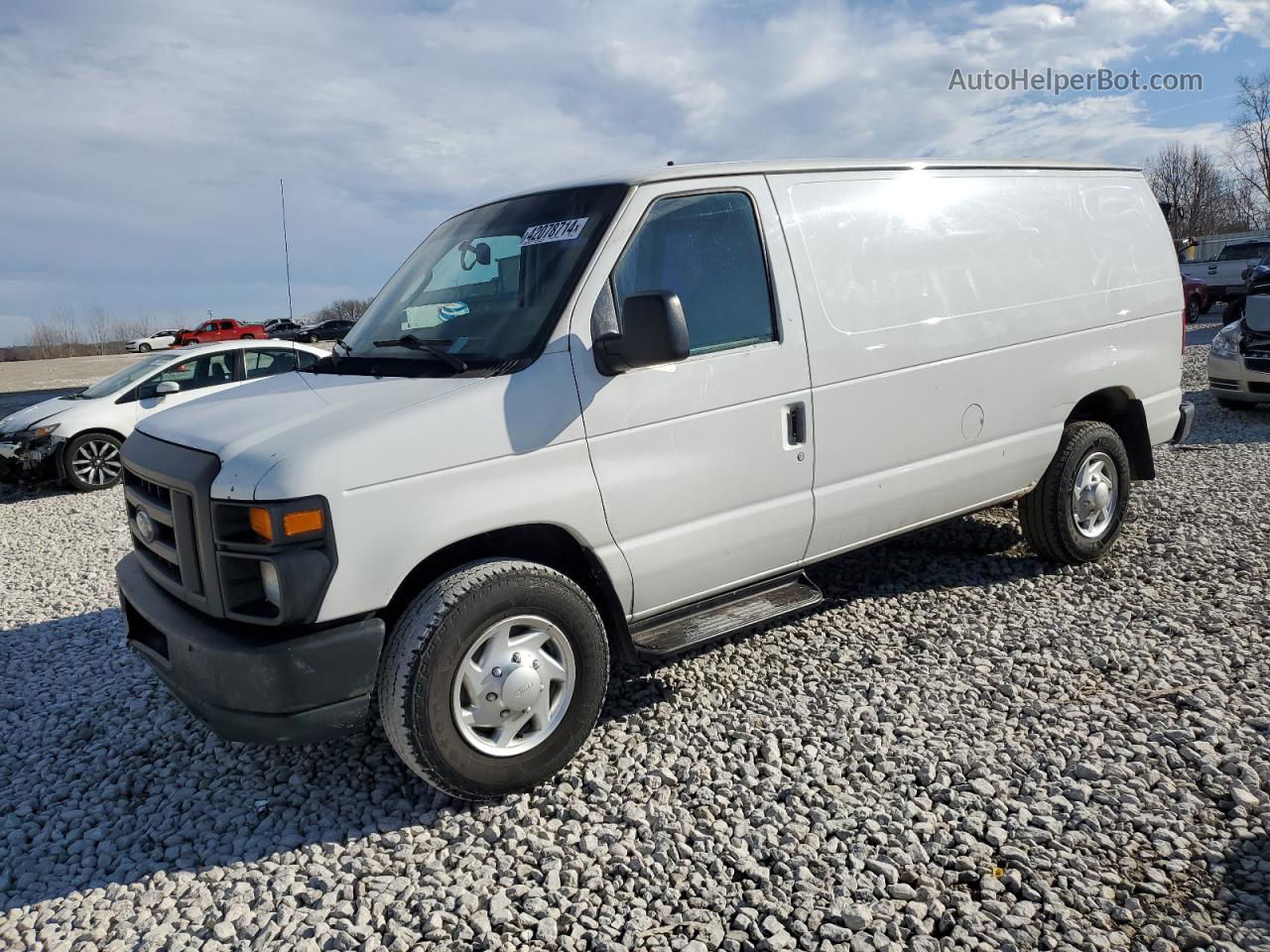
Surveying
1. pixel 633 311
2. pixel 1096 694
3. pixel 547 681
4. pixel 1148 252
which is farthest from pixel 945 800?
pixel 1148 252

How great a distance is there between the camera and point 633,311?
10.6ft

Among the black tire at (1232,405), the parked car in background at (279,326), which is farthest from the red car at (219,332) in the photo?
the black tire at (1232,405)

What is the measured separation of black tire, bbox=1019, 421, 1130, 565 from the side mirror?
2.94 m

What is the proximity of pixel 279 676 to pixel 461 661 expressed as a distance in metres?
0.59

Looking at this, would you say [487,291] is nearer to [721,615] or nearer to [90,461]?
[721,615]

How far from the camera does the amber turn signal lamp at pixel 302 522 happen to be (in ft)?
9.46

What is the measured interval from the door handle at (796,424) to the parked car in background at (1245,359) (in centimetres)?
909

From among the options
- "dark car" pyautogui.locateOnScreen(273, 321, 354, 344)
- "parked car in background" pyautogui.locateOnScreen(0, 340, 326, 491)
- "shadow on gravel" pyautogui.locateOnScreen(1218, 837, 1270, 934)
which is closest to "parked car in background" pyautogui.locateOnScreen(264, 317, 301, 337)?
"dark car" pyautogui.locateOnScreen(273, 321, 354, 344)

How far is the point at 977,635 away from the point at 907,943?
230 cm

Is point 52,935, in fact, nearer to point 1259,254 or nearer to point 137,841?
point 137,841

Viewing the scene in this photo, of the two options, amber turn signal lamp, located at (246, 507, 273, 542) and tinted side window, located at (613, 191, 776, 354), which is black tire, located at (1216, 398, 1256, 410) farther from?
amber turn signal lamp, located at (246, 507, 273, 542)

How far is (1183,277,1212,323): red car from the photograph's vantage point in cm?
2444

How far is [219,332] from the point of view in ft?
148

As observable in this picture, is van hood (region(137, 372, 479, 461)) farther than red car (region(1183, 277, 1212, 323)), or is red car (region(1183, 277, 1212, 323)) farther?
red car (region(1183, 277, 1212, 323))
